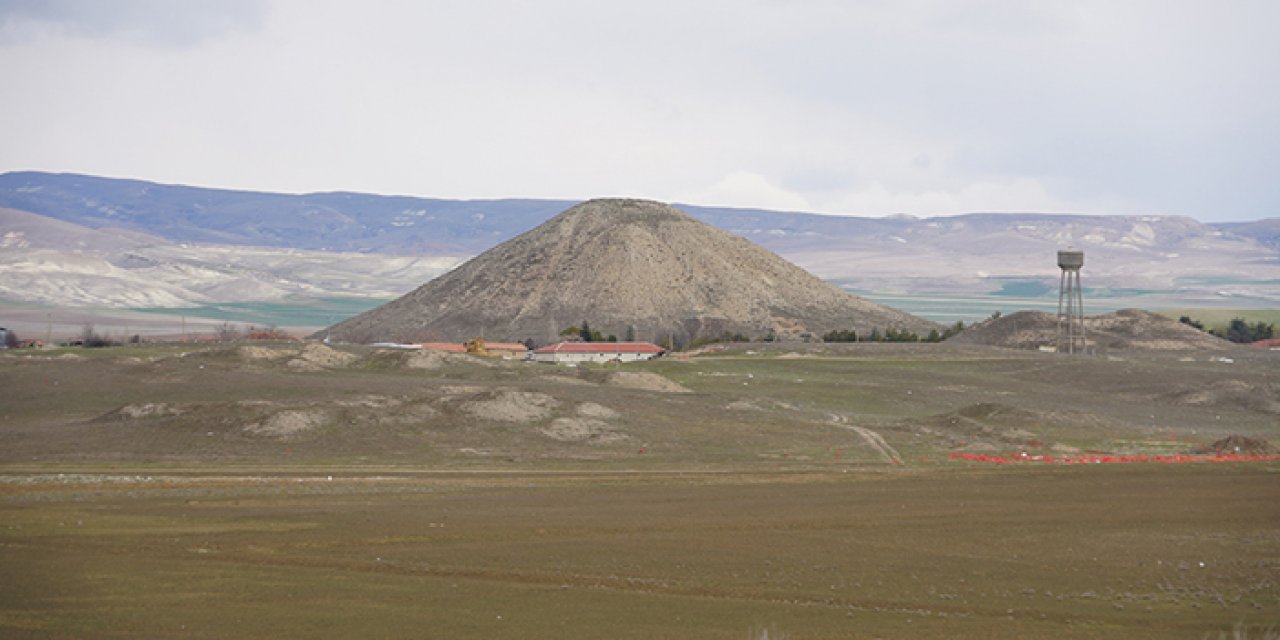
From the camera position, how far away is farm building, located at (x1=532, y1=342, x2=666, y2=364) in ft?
470

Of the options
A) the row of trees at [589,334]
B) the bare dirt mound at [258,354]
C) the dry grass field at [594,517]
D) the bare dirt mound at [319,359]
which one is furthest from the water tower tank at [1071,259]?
the bare dirt mound at [258,354]

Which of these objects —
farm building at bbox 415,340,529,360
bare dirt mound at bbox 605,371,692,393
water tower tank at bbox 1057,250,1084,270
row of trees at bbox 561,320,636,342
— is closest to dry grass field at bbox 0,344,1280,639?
bare dirt mound at bbox 605,371,692,393

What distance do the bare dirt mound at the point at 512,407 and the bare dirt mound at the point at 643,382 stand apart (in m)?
19.8

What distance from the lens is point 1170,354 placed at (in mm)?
156000

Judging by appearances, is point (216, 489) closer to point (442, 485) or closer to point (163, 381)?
point (442, 485)

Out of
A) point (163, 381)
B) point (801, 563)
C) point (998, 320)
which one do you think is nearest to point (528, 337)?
point (998, 320)

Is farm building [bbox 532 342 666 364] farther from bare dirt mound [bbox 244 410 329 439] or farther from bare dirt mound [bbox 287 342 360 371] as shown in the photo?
bare dirt mound [bbox 244 410 329 439]

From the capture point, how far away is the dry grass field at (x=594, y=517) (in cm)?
3084

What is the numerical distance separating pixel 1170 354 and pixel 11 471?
422 feet

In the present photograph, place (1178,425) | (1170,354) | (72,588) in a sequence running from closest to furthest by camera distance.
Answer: (72,588), (1178,425), (1170,354)

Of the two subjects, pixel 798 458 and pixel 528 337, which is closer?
pixel 798 458

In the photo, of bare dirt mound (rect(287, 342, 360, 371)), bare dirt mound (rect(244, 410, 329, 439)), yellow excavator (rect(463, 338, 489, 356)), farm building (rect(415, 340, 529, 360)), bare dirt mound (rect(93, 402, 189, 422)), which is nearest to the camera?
bare dirt mound (rect(244, 410, 329, 439))

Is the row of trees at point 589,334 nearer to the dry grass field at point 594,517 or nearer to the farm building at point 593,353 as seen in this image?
the farm building at point 593,353

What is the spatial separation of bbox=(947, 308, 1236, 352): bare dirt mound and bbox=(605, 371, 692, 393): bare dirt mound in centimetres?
7775
